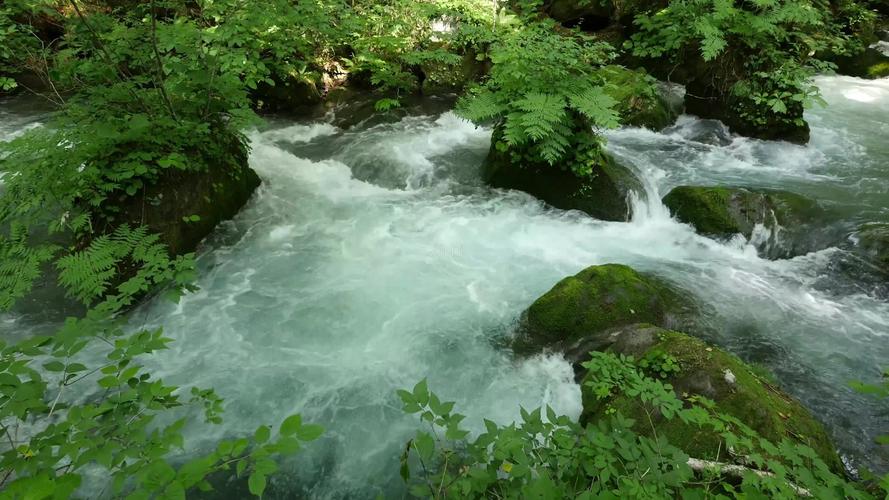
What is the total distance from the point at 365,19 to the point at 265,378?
27.6 feet

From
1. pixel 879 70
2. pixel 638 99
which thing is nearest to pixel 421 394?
pixel 638 99

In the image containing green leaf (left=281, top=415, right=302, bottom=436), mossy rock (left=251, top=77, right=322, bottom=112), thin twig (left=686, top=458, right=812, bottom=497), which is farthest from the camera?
mossy rock (left=251, top=77, right=322, bottom=112)

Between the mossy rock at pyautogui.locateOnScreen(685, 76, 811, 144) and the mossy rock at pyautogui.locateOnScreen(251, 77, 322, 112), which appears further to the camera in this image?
the mossy rock at pyautogui.locateOnScreen(251, 77, 322, 112)

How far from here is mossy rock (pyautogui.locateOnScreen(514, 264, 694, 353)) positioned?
4.46m

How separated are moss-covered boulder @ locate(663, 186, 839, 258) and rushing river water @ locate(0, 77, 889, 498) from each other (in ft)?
0.62

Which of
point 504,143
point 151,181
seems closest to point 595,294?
point 504,143

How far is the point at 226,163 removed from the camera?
6152 millimetres

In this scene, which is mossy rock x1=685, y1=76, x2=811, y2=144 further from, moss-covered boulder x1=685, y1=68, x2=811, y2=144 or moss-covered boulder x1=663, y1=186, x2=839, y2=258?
moss-covered boulder x1=663, y1=186, x2=839, y2=258

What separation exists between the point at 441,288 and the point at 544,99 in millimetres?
2788

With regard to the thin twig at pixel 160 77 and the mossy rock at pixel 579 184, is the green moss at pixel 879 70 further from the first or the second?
the thin twig at pixel 160 77

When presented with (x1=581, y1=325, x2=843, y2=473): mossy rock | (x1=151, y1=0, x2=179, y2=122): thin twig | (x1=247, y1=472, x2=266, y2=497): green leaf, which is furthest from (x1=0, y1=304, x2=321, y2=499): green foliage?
(x1=151, y1=0, x2=179, y2=122): thin twig

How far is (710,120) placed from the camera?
30.1 ft

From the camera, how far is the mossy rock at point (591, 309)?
446cm

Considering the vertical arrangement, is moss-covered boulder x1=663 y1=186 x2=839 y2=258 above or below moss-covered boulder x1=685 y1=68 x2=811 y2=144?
below
